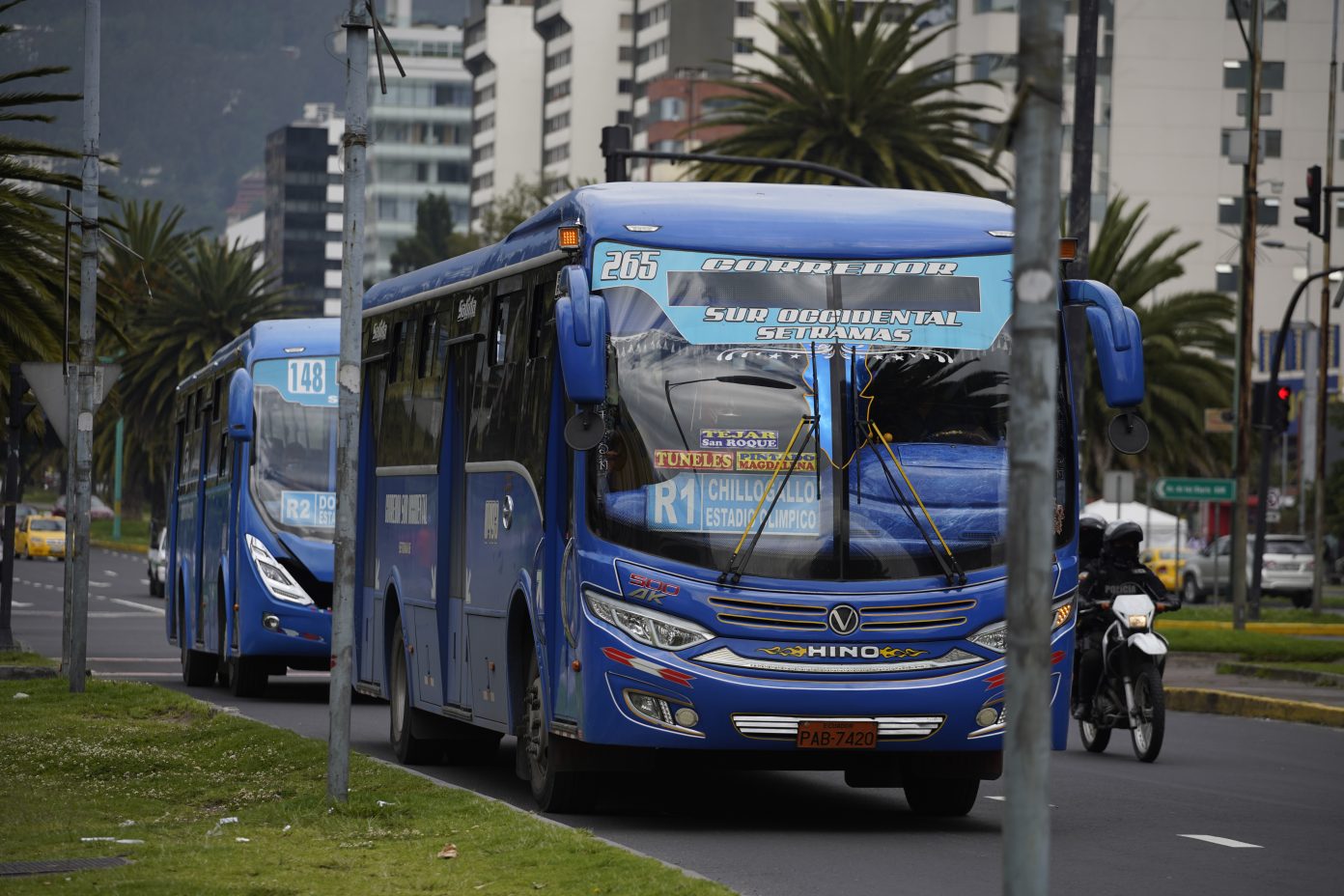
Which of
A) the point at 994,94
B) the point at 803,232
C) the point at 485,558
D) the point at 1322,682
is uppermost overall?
the point at 994,94

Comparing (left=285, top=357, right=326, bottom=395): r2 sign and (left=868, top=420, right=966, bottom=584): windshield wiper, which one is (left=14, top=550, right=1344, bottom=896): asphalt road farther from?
(left=285, top=357, right=326, bottom=395): r2 sign

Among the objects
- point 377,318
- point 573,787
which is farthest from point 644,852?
point 377,318

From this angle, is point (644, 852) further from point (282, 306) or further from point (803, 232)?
point (282, 306)

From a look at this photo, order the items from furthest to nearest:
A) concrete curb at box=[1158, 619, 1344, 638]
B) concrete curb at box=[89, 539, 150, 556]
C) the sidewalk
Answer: concrete curb at box=[89, 539, 150, 556] → concrete curb at box=[1158, 619, 1344, 638] → the sidewalk

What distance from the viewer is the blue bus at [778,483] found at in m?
12.0

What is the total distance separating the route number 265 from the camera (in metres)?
12.5

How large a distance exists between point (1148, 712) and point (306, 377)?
9572 mm

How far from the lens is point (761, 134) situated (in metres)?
40.2

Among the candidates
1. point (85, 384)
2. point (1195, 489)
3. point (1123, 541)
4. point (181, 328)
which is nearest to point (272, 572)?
point (85, 384)

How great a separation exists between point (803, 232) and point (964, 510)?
1663 mm

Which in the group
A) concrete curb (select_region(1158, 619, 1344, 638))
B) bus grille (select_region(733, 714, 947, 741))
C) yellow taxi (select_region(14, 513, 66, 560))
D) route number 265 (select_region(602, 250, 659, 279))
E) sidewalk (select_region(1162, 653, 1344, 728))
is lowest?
yellow taxi (select_region(14, 513, 66, 560))

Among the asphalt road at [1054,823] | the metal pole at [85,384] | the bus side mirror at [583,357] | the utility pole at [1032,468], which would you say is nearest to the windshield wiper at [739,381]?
the bus side mirror at [583,357]

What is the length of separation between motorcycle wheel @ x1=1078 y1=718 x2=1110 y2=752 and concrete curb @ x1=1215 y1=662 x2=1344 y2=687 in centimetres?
838

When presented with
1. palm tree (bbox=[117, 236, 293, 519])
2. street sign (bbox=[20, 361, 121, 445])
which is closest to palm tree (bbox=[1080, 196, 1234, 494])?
palm tree (bbox=[117, 236, 293, 519])
